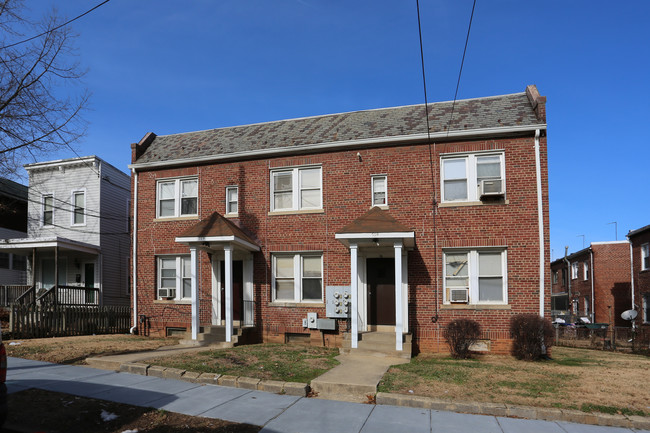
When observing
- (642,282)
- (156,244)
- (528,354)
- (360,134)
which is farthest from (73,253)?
(642,282)

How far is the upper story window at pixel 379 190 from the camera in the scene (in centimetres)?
1415

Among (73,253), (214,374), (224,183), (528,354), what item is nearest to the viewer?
(214,374)

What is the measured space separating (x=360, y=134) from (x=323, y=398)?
345 inches

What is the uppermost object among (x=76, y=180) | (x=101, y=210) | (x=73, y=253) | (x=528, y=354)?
(x=76, y=180)

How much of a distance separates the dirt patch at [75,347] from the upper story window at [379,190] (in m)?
7.52

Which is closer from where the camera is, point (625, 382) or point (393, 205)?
point (625, 382)

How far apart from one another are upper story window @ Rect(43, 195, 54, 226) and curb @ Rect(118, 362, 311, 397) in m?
16.0

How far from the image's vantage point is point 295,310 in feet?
47.9

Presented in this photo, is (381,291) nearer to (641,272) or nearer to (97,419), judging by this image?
(97,419)

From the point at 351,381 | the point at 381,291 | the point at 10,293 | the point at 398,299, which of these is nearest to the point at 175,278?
the point at 381,291

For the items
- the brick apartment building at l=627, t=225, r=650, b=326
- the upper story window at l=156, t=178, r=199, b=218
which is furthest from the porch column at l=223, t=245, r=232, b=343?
the brick apartment building at l=627, t=225, r=650, b=326

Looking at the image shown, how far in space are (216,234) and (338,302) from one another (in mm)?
4061

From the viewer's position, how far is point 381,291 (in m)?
14.1

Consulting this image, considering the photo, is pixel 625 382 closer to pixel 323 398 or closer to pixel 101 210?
pixel 323 398
